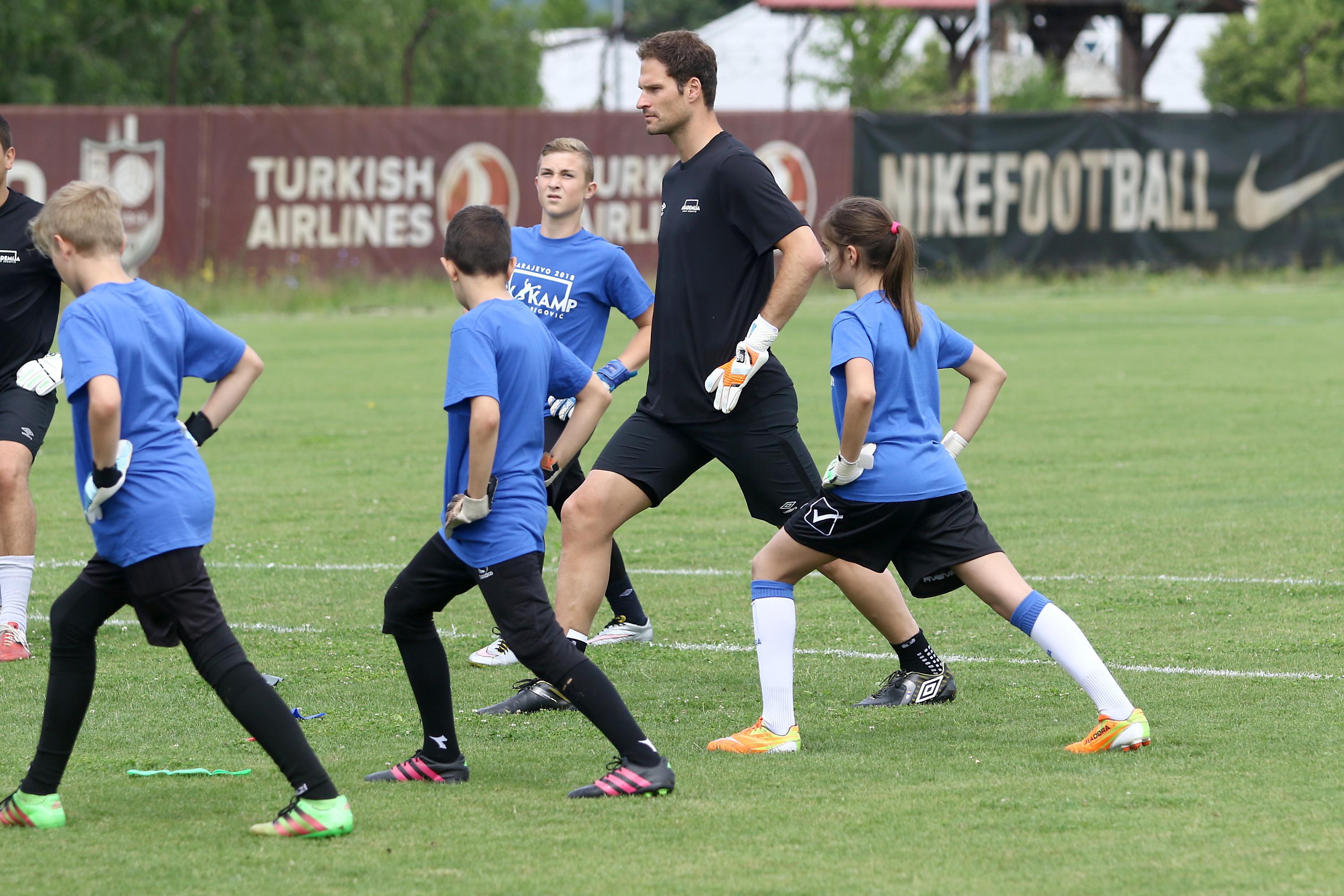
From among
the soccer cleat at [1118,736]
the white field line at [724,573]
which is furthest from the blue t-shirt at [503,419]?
the white field line at [724,573]

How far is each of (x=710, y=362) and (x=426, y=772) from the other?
5.83 feet

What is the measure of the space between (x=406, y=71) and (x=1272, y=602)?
71.9 feet

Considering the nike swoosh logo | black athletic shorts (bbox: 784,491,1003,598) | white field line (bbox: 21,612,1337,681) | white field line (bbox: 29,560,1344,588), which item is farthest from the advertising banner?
black athletic shorts (bbox: 784,491,1003,598)

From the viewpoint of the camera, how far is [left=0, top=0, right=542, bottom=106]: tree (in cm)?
3078

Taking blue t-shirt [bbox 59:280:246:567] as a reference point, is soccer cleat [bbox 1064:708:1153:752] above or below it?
below

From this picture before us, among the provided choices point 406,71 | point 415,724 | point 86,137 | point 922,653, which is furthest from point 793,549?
point 406,71

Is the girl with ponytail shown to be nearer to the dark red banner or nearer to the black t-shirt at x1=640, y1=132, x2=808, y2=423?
the black t-shirt at x1=640, y1=132, x2=808, y2=423

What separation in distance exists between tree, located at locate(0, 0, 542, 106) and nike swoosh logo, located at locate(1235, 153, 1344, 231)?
1748 centimetres

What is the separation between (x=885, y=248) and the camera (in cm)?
562

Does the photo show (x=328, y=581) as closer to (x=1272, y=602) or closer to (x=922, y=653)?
(x=922, y=653)

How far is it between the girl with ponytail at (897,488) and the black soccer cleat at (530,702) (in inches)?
37.5

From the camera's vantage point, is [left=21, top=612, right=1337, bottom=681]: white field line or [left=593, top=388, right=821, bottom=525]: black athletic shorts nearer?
[left=593, top=388, right=821, bottom=525]: black athletic shorts

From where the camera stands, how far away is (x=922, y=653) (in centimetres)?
628

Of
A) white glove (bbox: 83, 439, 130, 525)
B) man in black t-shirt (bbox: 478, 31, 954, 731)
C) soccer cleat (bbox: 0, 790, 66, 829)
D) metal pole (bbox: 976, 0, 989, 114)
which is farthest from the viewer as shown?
metal pole (bbox: 976, 0, 989, 114)
